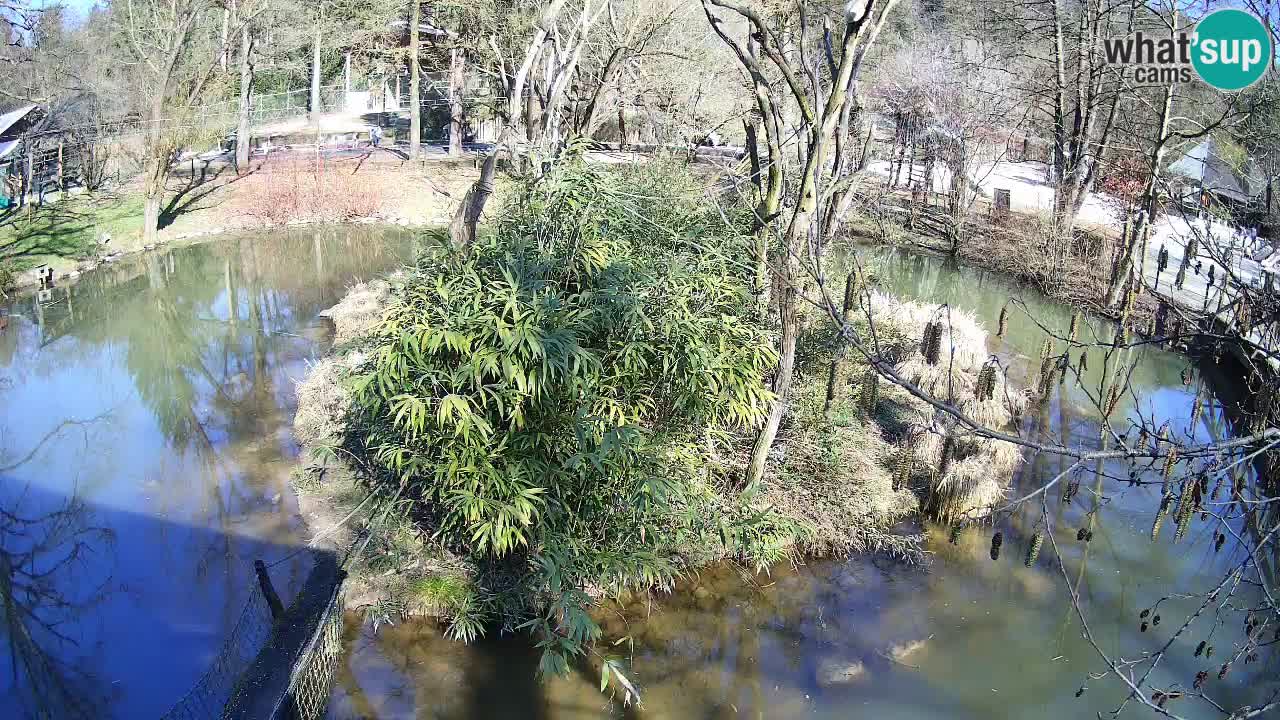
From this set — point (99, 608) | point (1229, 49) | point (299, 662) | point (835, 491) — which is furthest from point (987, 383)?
point (99, 608)

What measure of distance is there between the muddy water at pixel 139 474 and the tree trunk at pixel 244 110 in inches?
228

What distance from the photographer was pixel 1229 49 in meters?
6.79

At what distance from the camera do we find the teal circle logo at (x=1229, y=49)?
611cm

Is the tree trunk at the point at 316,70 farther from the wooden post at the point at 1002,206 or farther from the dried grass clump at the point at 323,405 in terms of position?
the wooden post at the point at 1002,206

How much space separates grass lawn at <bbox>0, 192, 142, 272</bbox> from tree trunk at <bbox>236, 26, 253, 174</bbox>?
297cm

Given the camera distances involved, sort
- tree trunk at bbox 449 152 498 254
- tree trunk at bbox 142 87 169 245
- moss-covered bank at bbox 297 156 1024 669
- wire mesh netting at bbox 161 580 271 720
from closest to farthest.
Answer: wire mesh netting at bbox 161 580 271 720
moss-covered bank at bbox 297 156 1024 669
tree trunk at bbox 449 152 498 254
tree trunk at bbox 142 87 169 245

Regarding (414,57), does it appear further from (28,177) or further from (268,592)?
(268,592)

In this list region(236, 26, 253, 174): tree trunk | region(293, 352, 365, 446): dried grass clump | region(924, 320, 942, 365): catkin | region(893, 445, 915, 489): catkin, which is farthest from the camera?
region(236, 26, 253, 174): tree trunk

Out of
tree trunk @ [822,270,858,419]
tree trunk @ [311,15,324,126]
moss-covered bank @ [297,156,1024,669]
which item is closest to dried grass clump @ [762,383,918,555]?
moss-covered bank @ [297,156,1024,669]

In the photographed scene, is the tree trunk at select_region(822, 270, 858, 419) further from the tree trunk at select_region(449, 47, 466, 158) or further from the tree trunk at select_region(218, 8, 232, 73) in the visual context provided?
the tree trunk at select_region(449, 47, 466, 158)

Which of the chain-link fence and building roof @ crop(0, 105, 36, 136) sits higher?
building roof @ crop(0, 105, 36, 136)

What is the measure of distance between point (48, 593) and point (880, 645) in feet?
18.3

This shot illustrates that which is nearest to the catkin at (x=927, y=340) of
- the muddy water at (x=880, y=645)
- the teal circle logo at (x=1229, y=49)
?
the muddy water at (x=880, y=645)

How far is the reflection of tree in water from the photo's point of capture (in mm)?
5637
